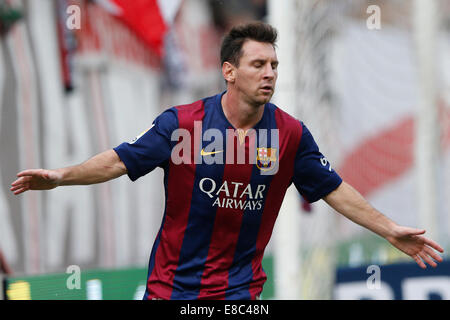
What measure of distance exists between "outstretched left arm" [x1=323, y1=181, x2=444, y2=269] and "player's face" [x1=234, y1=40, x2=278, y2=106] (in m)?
0.74

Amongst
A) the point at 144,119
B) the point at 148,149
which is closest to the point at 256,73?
the point at 148,149

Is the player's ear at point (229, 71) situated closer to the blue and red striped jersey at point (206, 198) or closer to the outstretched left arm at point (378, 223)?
the blue and red striped jersey at point (206, 198)

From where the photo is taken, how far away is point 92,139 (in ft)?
35.2

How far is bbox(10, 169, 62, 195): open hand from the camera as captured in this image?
421cm

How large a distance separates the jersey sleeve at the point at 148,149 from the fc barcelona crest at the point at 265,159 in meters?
0.49

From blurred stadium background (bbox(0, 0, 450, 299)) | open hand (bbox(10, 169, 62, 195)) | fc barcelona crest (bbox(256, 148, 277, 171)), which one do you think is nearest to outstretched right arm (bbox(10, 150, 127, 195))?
open hand (bbox(10, 169, 62, 195))

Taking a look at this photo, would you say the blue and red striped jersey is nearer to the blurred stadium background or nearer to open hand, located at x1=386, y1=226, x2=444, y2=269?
open hand, located at x1=386, y1=226, x2=444, y2=269

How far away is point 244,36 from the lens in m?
4.73

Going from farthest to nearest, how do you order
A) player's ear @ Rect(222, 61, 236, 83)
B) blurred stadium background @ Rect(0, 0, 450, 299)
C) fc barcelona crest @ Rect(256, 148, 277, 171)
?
blurred stadium background @ Rect(0, 0, 450, 299), player's ear @ Rect(222, 61, 236, 83), fc barcelona crest @ Rect(256, 148, 277, 171)

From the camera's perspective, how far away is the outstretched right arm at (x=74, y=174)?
4.23m

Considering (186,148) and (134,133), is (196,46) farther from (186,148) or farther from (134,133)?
(186,148)

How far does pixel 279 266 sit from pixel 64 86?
4.10 m

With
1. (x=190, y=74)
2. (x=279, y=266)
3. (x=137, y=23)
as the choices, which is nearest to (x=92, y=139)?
(x=137, y=23)

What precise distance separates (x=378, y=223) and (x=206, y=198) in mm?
1027
